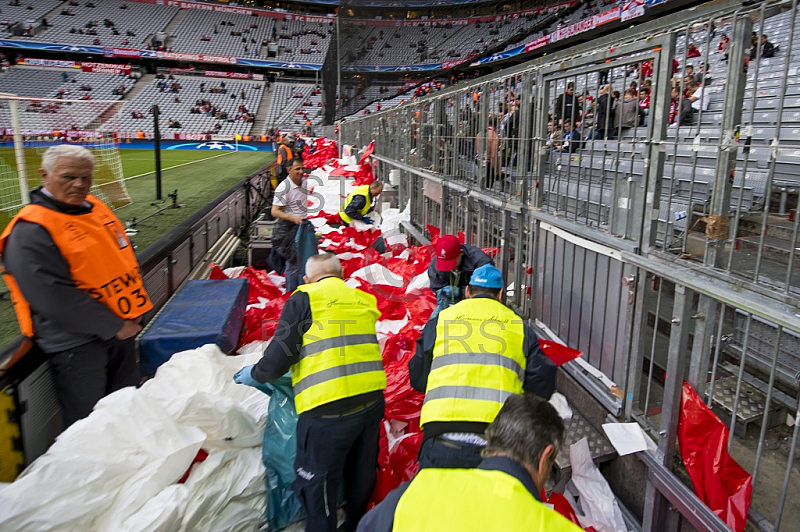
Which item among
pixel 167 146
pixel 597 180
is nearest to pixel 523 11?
pixel 167 146

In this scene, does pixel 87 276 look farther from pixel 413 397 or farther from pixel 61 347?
pixel 413 397

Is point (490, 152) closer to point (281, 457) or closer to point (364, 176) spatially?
point (281, 457)

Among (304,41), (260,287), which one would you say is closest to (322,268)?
(260,287)

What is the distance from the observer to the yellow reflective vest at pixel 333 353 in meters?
2.54

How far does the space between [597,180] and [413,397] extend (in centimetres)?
189

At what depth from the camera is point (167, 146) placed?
35250 mm

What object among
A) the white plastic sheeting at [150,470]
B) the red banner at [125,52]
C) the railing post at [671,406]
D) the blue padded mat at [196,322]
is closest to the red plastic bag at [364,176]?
the blue padded mat at [196,322]

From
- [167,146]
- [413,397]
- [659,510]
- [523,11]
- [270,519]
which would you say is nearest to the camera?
[659,510]

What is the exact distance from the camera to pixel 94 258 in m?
2.81

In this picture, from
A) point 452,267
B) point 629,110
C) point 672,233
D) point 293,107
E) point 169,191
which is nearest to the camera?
point 672,233

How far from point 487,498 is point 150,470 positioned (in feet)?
5.97

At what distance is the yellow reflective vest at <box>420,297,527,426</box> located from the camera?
7.61 feet

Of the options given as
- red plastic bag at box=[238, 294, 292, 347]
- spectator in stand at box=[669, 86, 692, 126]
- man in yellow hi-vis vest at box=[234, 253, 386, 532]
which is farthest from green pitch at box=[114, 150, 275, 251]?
spectator in stand at box=[669, 86, 692, 126]

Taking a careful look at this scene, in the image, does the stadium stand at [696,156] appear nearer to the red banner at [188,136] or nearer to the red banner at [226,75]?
the red banner at [188,136]
